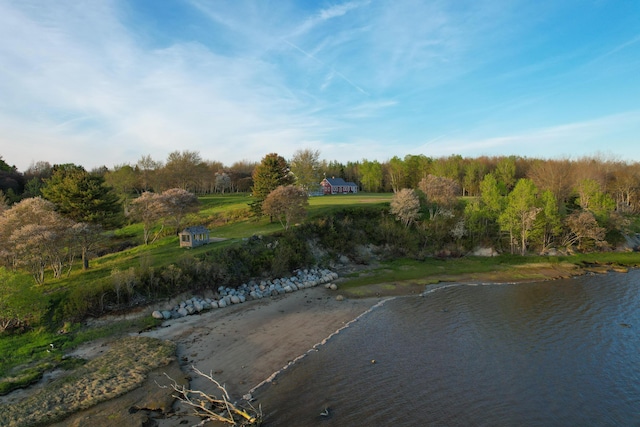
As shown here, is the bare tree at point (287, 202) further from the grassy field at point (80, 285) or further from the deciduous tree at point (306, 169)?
the deciduous tree at point (306, 169)

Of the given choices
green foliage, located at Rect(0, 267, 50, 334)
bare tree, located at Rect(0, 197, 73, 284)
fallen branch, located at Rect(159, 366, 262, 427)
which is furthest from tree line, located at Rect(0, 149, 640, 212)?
fallen branch, located at Rect(159, 366, 262, 427)

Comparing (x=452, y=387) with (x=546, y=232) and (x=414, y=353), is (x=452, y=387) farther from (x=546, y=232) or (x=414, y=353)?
(x=546, y=232)

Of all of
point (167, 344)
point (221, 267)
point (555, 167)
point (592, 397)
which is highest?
point (555, 167)

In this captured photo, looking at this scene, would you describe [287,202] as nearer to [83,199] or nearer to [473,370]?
[83,199]

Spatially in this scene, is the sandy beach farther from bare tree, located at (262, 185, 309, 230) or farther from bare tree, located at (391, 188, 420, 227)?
bare tree, located at (391, 188, 420, 227)

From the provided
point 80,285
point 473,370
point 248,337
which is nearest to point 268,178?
point 80,285

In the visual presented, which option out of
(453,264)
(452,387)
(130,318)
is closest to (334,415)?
(452,387)

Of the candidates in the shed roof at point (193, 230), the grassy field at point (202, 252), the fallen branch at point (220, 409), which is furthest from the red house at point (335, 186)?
the fallen branch at point (220, 409)
